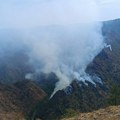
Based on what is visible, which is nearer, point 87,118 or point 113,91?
point 87,118

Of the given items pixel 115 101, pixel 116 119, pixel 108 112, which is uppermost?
pixel 115 101

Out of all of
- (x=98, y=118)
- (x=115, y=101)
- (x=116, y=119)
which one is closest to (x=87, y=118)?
(x=98, y=118)

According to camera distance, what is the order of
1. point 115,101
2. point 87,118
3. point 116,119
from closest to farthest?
point 116,119 < point 87,118 < point 115,101

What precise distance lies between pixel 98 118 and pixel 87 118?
1436 mm

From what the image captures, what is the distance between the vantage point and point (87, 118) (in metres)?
38.3

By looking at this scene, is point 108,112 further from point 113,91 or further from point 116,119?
point 113,91

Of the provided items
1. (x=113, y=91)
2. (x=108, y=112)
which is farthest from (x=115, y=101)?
(x=108, y=112)

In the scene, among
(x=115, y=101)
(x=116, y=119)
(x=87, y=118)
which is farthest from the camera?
(x=115, y=101)

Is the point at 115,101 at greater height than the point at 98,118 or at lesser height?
greater

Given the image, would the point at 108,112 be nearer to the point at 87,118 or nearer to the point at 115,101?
the point at 87,118

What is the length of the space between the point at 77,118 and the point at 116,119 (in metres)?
5.82

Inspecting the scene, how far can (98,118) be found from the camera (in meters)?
37.5

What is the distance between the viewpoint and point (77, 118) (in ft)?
130

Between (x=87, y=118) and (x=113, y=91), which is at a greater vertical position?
(x=113, y=91)
